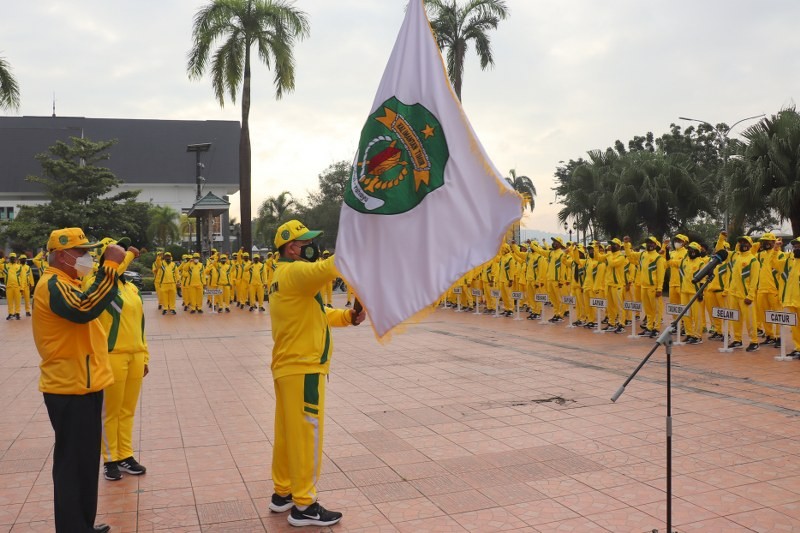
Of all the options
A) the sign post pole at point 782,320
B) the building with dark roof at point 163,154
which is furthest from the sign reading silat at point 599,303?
the building with dark roof at point 163,154

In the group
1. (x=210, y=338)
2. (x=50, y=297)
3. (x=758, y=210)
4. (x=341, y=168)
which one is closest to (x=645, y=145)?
(x=341, y=168)

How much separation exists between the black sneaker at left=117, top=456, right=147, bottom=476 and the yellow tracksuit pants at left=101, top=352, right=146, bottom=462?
0.13 ft

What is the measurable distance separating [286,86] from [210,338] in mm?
15231

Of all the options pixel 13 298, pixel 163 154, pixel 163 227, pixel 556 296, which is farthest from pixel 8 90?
pixel 163 154

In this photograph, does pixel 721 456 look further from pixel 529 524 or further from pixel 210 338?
pixel 210 338

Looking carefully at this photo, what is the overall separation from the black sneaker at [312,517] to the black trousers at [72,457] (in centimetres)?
130

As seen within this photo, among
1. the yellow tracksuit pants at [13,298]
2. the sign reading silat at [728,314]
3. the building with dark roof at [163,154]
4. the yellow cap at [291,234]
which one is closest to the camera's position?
the yellow cap at [291,234]

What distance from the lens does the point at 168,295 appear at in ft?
78.5

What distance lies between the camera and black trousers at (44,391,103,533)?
14.5ft

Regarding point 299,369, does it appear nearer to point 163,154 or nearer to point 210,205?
point 210,205

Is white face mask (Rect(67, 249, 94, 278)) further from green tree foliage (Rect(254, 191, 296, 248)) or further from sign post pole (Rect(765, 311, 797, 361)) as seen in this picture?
green tree foliage (Rect(254, 191, 296, 248))

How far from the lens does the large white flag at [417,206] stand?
12.8ft

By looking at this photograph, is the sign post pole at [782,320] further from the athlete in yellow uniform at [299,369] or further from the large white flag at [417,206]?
the large white flag at [417,206]

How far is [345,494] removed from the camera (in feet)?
18.2
